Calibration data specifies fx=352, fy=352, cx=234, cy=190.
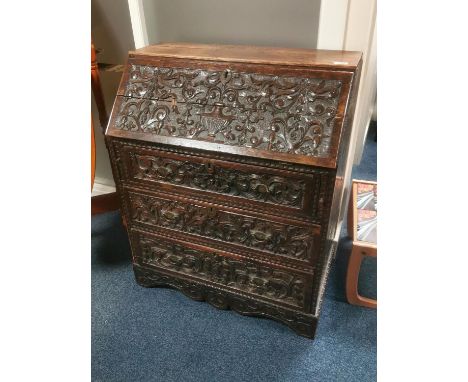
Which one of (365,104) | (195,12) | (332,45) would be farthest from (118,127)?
(365,104)

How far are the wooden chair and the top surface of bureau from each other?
1.77 ft

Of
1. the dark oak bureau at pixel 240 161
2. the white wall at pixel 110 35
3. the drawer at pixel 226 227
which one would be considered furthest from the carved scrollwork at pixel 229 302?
the white wall at pixel 110 35

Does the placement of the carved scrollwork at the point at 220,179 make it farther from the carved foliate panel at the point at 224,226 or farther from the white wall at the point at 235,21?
the white wall at the point at 235,21

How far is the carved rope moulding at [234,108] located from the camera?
1037 millimetres

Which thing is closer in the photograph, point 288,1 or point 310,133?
point 310,133

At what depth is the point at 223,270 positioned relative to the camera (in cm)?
139

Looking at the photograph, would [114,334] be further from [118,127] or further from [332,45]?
[332,45]

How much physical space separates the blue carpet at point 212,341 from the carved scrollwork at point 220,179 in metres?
0.60

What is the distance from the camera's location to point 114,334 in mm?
1416

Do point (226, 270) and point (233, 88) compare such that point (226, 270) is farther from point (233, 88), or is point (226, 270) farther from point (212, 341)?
point (233, 88)

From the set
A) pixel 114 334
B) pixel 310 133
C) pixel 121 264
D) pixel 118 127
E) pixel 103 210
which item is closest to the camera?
pixel 310 133

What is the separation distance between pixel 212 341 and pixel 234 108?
89 cm

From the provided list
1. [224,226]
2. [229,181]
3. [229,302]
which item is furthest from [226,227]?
[229,302]

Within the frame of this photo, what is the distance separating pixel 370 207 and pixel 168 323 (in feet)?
3.31
